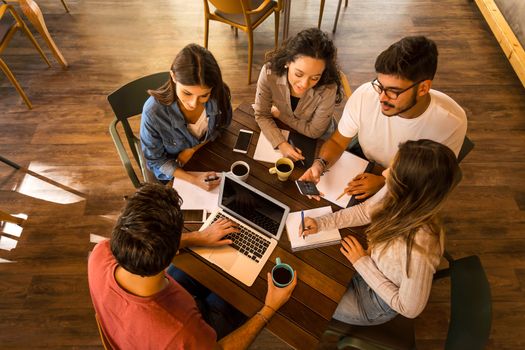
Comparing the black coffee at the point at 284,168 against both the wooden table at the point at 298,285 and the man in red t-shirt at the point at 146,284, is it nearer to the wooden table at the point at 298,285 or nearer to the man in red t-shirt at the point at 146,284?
the wooden table at the point at 298,285

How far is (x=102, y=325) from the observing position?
4.17ft

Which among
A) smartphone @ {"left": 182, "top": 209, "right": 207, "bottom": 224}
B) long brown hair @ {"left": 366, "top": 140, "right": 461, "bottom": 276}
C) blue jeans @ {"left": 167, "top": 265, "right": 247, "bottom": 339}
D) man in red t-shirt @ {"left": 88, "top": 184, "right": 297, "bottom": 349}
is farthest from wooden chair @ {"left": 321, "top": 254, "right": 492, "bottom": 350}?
smartphone @ {"left": 182, "top": 209, "right": 207, "bottom": 224}

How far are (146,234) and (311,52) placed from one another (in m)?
1.15

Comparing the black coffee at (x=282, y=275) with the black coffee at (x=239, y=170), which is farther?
the black coffee at (x=239, y=170)

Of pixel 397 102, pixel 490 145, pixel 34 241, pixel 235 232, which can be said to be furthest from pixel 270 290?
pixel 490 145

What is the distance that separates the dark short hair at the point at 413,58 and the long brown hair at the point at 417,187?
1.32ft

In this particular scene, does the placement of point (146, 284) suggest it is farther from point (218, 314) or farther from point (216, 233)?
point (218, 314)

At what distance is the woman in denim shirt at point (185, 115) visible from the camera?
62.9 inches

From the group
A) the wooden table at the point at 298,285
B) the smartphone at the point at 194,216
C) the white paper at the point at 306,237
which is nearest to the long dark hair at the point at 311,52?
the wooden table at the point at 298,285

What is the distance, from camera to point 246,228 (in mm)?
1632

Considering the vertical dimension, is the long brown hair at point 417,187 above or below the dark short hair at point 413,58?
below

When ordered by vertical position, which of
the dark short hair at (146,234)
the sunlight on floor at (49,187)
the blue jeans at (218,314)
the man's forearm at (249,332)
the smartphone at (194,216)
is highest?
the dark short hair at (146,234)

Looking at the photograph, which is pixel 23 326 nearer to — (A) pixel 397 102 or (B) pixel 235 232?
(B) pixel 235 232

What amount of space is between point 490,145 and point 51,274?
11.4 ft
